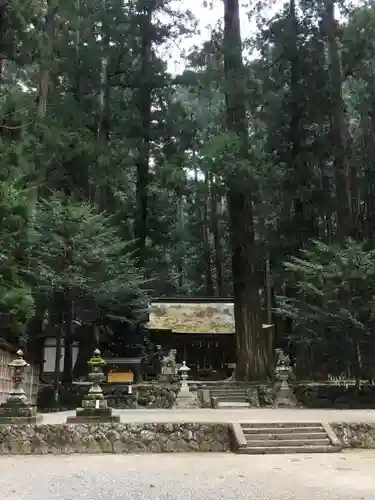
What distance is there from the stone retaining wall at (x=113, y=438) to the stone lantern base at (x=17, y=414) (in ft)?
0.58

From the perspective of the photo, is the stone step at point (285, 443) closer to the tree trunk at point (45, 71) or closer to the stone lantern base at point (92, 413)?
the stone lantern base at point (92, 413)

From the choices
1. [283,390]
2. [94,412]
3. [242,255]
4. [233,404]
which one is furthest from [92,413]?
[242,255]

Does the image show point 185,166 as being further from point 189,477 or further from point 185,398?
point 189,477

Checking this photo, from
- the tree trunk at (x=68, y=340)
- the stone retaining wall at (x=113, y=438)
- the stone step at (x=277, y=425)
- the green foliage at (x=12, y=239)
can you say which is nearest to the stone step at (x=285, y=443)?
the stone step at (x=277, y=425)

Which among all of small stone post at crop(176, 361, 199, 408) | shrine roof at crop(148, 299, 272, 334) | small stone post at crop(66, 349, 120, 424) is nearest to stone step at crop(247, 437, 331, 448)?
small stone post at crop(66, 349, 120, 424)

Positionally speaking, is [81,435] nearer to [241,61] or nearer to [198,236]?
[241,61]

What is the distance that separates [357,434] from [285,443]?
4.29ft

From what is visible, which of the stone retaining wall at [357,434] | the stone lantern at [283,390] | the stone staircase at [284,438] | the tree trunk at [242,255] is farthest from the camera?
the tree trunk at [242,255]

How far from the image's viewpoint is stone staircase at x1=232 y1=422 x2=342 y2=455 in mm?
7926

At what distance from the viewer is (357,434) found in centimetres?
855

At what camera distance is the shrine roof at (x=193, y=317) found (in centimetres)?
1795

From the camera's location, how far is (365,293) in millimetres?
12297

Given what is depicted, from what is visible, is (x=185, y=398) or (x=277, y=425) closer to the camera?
(x=277, y=425)

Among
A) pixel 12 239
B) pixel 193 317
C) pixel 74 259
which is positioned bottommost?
pixel 193 317
